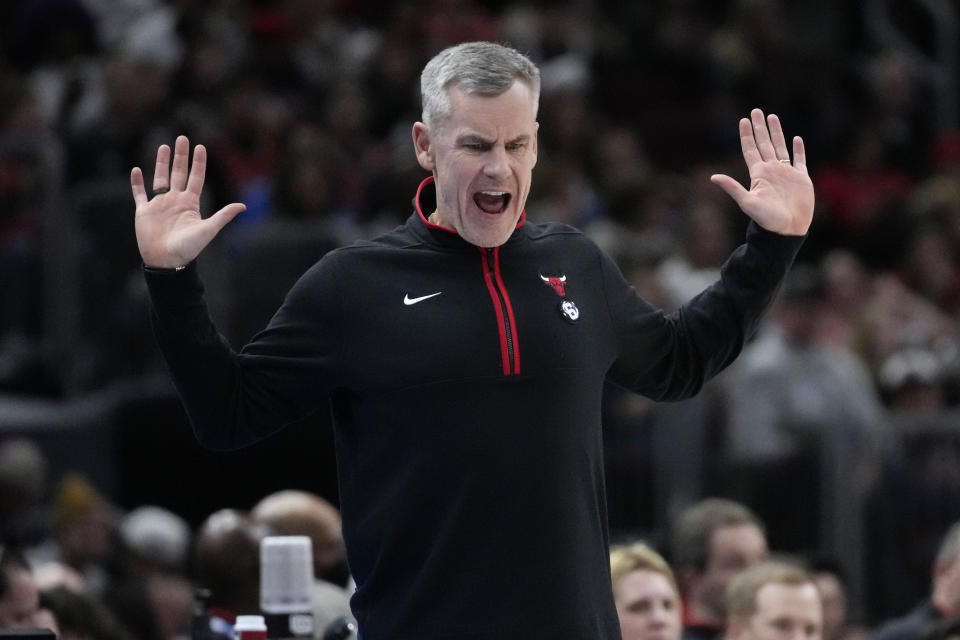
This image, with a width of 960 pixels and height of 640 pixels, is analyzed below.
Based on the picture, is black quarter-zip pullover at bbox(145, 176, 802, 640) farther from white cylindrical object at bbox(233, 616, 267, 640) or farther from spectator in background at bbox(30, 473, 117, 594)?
spectator in background at bbox(30, 473, 117, 594)

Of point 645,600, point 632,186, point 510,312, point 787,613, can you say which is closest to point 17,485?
point 645,600

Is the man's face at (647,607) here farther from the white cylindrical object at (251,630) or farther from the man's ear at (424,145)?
the man's ear at (424,145)

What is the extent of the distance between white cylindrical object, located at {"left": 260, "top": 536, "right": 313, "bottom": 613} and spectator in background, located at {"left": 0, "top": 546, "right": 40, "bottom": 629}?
2.98 ft

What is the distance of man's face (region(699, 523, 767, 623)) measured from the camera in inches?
270

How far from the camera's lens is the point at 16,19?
12.0 metres

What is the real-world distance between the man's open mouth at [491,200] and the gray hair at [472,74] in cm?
17

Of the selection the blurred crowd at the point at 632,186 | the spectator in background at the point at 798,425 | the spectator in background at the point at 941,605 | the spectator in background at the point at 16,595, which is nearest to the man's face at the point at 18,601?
the spectator in background at the point at 16,595

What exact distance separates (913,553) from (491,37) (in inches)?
231

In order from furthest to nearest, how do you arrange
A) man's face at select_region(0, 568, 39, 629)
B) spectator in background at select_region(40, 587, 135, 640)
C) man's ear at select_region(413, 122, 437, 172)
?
spectator in background at select_region(40, 587, 135, 640)
man's face at select_region(0, 568, 39, 629)
man's ear at select_region(413, 122, 437, 172)

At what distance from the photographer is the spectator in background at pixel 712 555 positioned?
6855 millimetres

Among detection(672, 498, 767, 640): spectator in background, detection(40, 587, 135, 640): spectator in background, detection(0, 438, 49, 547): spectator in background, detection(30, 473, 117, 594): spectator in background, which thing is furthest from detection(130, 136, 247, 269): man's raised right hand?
detection(30, 473, 117, 594): spectator in background

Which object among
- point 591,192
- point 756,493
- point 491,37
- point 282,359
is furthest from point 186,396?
point 491,37

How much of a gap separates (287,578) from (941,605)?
2.81 m

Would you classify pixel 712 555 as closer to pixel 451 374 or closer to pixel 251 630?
pixel 251 630
